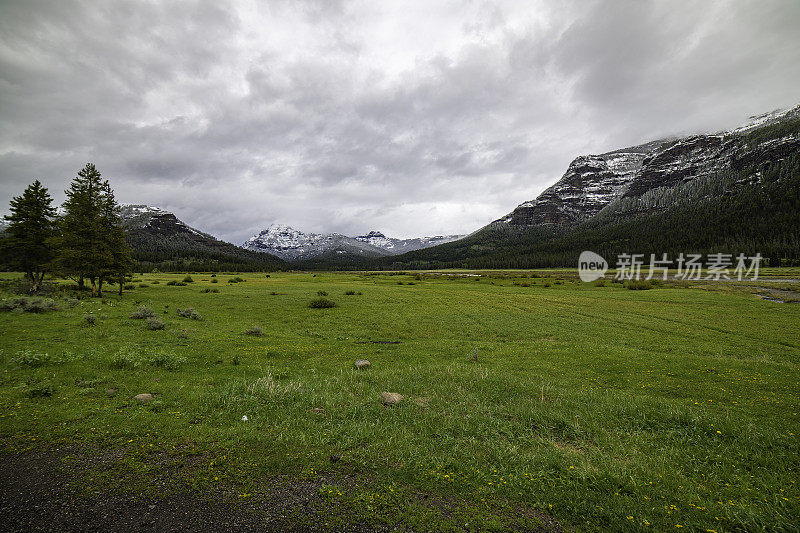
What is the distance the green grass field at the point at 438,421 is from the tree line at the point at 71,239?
2157cm

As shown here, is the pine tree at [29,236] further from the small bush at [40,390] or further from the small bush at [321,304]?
the small bush at [40,390]

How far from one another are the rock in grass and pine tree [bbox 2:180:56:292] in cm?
5589

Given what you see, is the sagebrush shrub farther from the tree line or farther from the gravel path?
the tree line

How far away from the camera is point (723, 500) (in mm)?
7203

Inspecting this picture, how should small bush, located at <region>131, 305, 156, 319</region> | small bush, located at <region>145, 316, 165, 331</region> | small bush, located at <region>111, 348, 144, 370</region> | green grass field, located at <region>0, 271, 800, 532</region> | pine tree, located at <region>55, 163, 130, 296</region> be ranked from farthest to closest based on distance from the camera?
1. pine tree, located at <region>55, 163, 130, 296</region>
2. small bush, located at <region>131, 305, 156, 319</region>
3. small bush, located at <region>145, 316, 165, 331</region>
4. small bush, located at <region>111, 348, 144, 370</region>
5. green grass field, located at <region>0, 271, 800, 532</region>

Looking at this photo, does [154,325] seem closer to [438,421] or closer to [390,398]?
[390,398]

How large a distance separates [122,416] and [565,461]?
14.0 m

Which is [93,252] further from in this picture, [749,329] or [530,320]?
[749,329]

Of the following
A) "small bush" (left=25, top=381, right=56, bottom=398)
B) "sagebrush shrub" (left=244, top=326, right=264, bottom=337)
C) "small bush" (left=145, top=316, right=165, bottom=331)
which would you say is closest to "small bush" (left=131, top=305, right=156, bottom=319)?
"small bush" (left=145, top=316, right=165, bottom=331)

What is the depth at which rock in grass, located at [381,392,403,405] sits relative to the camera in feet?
40.5

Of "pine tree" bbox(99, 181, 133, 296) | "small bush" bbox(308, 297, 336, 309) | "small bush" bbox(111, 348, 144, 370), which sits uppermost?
"pine tree" bbox(99, 181, 133, 296)

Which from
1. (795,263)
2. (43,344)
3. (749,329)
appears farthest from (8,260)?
(795,263)

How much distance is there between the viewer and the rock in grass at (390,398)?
40.5ft

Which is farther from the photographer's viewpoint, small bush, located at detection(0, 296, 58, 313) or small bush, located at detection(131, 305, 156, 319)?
small bush, located at detection(131, 305, 156, 319)
